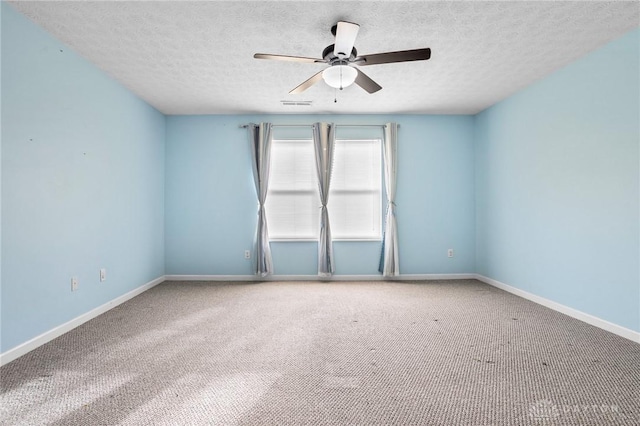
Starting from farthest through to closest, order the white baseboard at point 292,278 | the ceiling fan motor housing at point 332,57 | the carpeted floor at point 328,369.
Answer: the white baseboard at point 292,278
the ceiling fan motor housing at point 332,57
the carpeted floor at point 328,369

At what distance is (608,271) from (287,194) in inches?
143

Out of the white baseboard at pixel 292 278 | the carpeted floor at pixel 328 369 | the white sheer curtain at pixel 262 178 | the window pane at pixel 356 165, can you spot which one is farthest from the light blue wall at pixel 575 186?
the white sheer curtain at pixel 262 178

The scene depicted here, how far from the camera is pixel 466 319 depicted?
2.90 meters

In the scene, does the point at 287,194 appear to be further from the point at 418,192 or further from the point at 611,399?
the point at 611,399

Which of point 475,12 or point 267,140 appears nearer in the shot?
point 475,12

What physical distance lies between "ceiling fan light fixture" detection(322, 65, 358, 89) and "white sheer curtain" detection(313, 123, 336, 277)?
204 cm

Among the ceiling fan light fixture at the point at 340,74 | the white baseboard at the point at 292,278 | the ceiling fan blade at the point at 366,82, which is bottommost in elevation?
the white baseboard at the point at 292,278

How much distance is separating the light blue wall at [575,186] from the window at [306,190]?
5.63 feet

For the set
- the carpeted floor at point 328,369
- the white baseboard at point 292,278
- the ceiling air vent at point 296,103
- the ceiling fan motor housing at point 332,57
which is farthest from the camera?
the white baseboard at point 292,278

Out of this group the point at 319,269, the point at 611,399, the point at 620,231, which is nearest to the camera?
the point at 611,399

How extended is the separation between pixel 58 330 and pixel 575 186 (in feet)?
15.7

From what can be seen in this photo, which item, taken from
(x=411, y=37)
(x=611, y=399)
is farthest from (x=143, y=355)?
(x=411, y=37)

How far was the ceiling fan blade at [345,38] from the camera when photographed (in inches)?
76.3

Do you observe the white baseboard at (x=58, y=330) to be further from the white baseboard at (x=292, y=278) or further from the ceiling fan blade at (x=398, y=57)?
the ceiling fan blade at (x=398, y=57)
